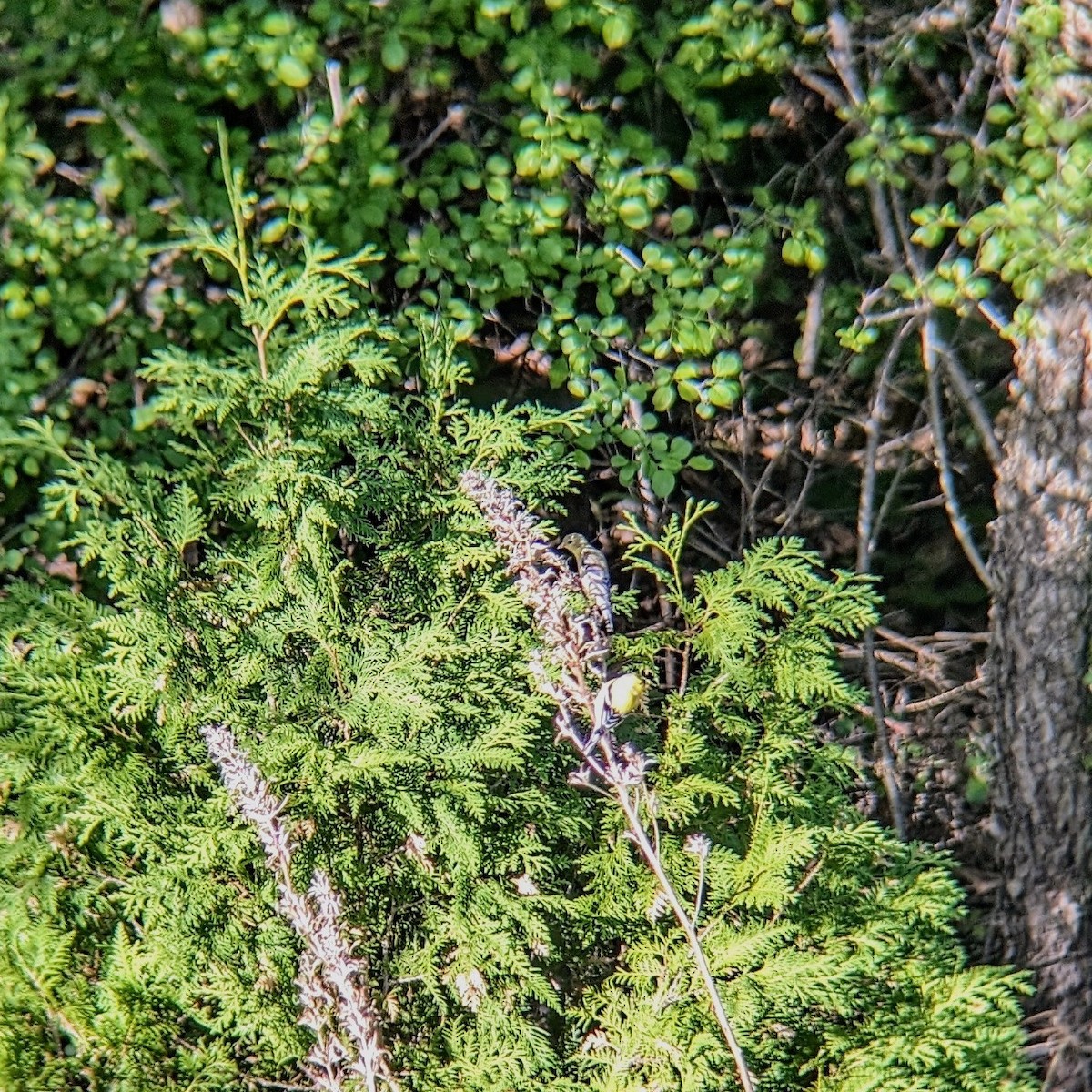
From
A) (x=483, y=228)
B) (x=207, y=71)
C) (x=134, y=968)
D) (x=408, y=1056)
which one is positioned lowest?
Result: (x=408, y=1056)

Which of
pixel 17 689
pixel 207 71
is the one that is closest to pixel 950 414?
pixel 207 71

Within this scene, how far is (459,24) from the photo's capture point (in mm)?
2270

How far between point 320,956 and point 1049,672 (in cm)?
189

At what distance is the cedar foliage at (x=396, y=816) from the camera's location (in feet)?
5.42

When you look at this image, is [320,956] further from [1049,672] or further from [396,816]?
[1049,672]

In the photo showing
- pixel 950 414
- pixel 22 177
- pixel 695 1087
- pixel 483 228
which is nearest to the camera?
pixel 695 1087

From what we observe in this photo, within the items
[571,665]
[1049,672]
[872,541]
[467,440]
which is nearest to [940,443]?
[872,541]

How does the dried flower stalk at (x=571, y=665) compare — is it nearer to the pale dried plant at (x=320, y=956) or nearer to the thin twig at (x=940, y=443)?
the pale dried plant at (x=320, y=956)

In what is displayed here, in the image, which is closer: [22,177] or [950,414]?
[22,177]

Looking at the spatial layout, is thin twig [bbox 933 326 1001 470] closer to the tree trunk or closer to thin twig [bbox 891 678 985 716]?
the tree trunk

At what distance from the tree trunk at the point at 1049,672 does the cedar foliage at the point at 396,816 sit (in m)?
0.77

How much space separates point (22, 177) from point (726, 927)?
1952 millimetres

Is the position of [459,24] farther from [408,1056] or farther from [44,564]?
[408,1056]

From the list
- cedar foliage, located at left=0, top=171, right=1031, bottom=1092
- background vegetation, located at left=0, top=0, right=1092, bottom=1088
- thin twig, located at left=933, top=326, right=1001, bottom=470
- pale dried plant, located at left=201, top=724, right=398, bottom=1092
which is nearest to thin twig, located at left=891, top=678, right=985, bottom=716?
background vegetation, located at left=0, top=0, right=1092, bottom=1088
